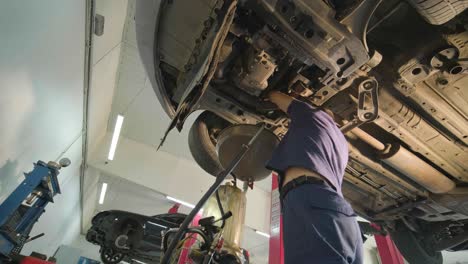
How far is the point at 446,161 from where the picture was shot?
4.98ft

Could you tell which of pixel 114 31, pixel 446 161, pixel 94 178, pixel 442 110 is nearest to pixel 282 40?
pixel 442 110

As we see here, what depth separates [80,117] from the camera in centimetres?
301

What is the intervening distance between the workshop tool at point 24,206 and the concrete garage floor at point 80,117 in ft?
0.67

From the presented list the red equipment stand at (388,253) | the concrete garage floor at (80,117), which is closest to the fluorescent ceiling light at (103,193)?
the concrete garage floor at (80,117)

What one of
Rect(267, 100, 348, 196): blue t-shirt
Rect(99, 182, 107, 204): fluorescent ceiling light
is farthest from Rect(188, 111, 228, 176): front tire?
Rect(99, 182, 107, 204): fluorescent ceiling light

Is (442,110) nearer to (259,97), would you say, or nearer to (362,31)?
(362,31)

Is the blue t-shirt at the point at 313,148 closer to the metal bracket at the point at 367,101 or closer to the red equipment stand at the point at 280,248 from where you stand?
the metal bracket at the point at 367,101

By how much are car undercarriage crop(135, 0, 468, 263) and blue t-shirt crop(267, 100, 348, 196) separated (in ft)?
0.77

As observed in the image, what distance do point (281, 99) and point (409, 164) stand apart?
36.6 inches

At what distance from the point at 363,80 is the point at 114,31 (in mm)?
2643

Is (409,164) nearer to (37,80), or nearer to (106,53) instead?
(37,80)

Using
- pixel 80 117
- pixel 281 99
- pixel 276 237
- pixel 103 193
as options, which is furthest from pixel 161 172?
pixel 281 99

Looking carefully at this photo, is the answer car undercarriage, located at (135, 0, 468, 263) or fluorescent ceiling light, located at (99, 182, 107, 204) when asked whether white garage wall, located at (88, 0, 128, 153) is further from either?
fluorescent ceiling light, located at (99, 182, 107, 204)

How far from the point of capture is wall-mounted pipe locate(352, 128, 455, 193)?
1420 millimetres
